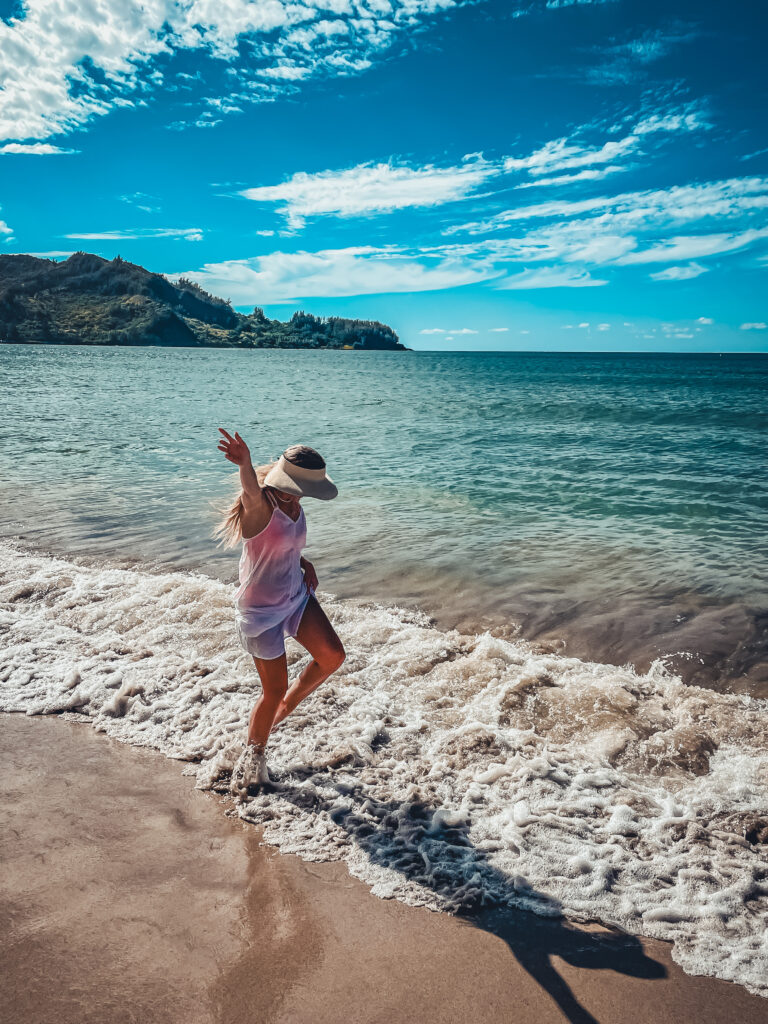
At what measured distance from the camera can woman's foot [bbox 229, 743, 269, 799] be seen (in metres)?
4.32

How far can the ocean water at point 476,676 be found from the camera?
146 inches

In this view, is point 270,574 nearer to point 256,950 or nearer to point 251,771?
point 251,771

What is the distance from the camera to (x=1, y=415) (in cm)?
2752

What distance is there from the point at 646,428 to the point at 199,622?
2559cm

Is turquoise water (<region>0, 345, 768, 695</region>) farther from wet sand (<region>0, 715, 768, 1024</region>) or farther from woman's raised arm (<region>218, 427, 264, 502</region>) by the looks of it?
woman's raised arm (<region>218, 427, 264, 502</region>)

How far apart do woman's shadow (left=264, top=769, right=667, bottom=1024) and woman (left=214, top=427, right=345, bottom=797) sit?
0.51 metres

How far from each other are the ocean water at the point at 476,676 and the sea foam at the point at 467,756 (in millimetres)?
20

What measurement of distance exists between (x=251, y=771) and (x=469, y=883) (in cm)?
170

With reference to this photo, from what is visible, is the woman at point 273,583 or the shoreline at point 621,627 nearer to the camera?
the woman at point 273,583

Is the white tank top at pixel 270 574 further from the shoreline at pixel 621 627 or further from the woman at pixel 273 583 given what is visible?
the shoreline at pixel 621 627

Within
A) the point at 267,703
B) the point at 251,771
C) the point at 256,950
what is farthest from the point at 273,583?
the point at 256,950

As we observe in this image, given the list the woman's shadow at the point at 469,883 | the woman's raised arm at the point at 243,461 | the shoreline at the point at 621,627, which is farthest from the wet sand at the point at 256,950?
the shoreline at the point at 621,627

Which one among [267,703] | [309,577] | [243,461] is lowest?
[267,703]

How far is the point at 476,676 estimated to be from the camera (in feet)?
19.5
